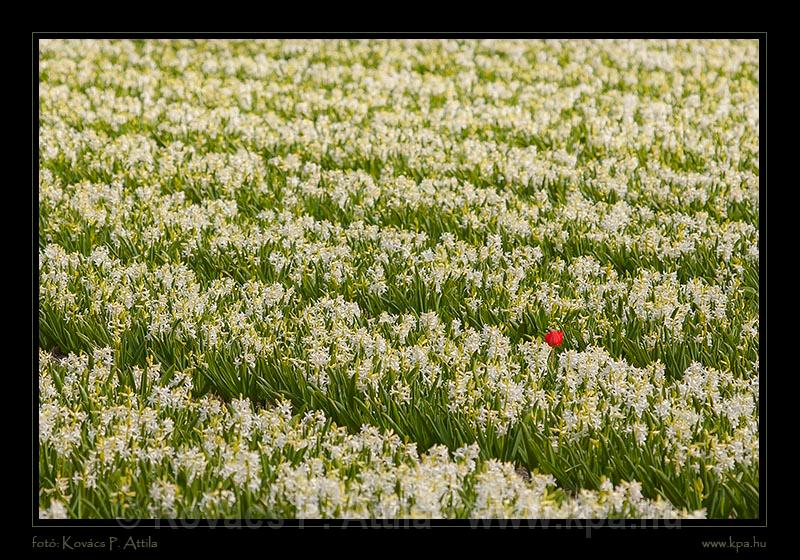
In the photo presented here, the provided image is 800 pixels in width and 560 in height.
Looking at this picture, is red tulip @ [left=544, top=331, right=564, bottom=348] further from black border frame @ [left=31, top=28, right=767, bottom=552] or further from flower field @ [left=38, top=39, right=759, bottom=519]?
black border frame @ [left=31, top=28, right=767, bottom=552]

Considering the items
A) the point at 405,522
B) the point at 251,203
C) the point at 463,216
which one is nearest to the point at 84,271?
the point at 251,203

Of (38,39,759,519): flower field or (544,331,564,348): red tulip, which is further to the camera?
(544,331,564,348): red tulip

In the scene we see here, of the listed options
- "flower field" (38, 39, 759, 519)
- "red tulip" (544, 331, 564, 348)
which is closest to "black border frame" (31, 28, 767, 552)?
"flower field" (38, 39, 759, 519)

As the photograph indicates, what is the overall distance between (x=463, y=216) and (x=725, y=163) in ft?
9.77

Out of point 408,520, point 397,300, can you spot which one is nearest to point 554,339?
point 397,300

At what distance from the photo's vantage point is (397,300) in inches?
261

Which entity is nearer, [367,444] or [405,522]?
[405,522]

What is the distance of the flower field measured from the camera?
15.2 feet

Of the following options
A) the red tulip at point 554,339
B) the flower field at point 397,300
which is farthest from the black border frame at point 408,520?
the red tulip at point 554,339

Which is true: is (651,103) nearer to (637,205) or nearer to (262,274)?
(637,205)

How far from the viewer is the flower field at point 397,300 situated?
4.62 m

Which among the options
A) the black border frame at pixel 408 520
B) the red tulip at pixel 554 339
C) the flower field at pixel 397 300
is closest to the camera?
the black border frame at pixel 408 520

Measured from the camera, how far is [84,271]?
709 cm

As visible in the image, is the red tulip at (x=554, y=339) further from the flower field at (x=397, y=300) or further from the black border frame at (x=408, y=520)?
the black border frame at (x=408, y=520)
